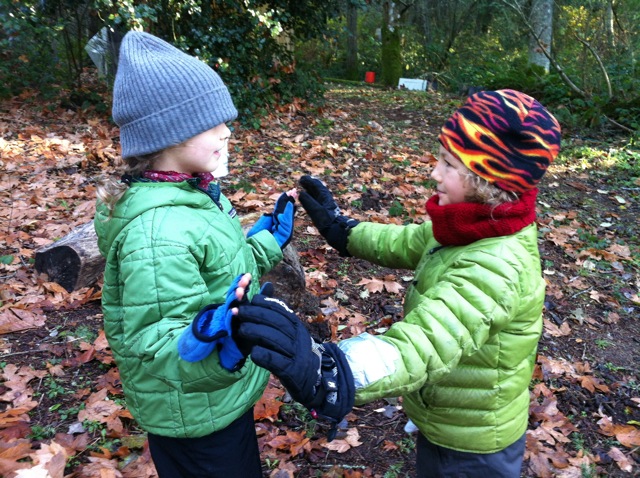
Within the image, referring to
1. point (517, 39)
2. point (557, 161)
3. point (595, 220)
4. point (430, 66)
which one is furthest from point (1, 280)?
point (517, 39)

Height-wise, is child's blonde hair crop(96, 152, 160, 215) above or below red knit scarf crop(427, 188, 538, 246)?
above

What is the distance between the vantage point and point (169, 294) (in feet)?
5.45

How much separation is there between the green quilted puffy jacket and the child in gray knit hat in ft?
1.83

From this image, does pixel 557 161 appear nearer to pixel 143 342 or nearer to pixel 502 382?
pixel 502 382

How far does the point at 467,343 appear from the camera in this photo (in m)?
1.64

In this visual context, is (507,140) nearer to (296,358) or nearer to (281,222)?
(296,358)

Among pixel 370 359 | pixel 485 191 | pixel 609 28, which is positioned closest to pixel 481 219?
pixel 485 191

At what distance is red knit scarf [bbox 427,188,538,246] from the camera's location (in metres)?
1.83

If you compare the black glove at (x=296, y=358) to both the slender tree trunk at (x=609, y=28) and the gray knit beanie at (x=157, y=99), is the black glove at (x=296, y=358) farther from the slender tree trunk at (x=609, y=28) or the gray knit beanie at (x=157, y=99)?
the slender tree trunk at (x=609, y=28)

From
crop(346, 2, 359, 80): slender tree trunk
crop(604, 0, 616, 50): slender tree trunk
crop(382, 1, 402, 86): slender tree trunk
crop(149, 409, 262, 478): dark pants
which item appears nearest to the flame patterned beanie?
crop(149, 409, 262, 478): dark pants

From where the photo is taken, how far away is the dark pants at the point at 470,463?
2.03 meters

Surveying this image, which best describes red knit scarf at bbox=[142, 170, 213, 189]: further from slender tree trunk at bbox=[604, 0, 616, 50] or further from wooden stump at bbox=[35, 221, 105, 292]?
slender tree trunk at bbox=[604, 0, 616, 50]

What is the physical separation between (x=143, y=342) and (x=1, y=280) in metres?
3.64

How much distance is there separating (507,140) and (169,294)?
50.1 inches
